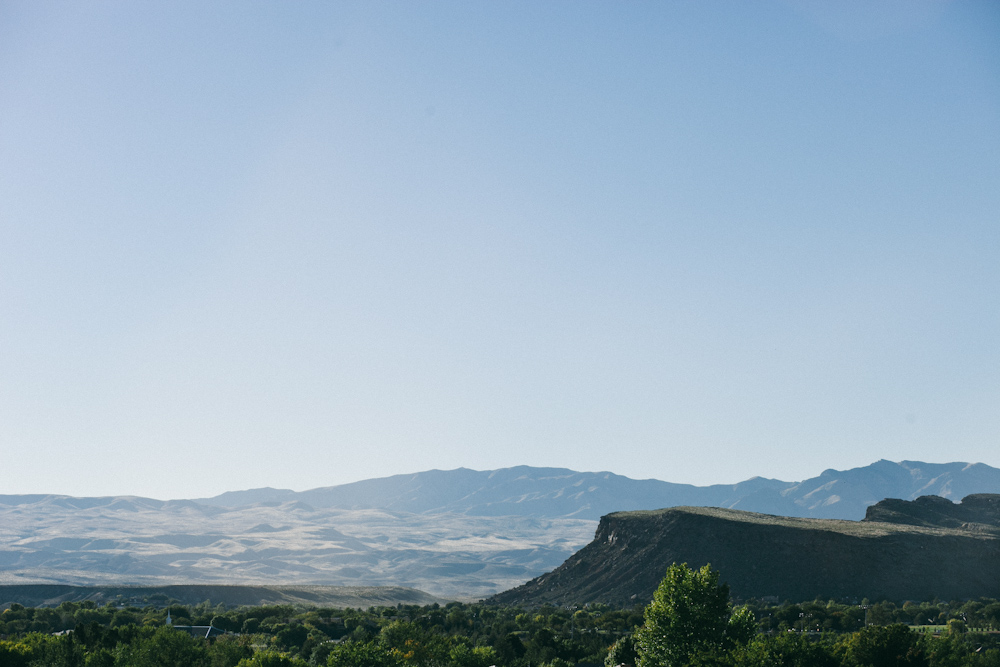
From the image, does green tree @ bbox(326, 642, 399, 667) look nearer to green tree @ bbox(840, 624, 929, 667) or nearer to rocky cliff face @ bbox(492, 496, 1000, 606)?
green tree @ bbox(840, 624, 929, 667)

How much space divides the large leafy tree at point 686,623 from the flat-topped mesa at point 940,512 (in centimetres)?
12802

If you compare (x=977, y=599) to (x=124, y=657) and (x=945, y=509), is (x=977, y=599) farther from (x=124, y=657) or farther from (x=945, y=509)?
(x=124, y=657)

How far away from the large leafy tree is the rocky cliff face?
77.0 metres

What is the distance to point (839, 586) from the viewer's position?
124062 millimetres

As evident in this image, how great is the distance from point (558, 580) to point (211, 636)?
74.7 metres

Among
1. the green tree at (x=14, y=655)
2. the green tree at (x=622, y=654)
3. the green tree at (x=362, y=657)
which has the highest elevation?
the green tree at (x=362, y=657)

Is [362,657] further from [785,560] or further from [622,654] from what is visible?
[785,560]

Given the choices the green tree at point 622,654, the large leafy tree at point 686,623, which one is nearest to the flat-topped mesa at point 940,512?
the green tree at point 622,654

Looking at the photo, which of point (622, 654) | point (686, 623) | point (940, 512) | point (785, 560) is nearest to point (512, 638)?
point (622, 654)

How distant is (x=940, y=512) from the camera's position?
6821 inches

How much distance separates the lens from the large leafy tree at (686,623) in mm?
50500

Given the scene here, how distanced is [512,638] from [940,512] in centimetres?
13122

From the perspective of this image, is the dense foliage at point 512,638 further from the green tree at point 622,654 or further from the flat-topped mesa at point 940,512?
the flat-topped mesa at point 940,512

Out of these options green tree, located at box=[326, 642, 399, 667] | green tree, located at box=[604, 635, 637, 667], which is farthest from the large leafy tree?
green tree, located at box=[326, 642, 399, 667]
